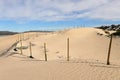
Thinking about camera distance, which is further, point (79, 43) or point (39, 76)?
point (79, 43)

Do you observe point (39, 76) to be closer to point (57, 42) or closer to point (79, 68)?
point (79, 68)

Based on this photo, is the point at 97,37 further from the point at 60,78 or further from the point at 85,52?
the point at 60,78

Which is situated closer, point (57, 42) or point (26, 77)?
point (26, 77)

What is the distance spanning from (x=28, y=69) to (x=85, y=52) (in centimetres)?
1666

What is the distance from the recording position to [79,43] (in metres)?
35.8

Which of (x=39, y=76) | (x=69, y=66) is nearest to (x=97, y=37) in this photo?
(x=69, y=66)

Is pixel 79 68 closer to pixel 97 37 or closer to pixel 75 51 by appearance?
pixel 75 51

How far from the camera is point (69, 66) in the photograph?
14.3 meters

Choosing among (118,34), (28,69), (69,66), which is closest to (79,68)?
(69,66)

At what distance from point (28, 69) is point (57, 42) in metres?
23.4

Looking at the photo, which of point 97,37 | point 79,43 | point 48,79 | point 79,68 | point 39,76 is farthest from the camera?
point 97,37

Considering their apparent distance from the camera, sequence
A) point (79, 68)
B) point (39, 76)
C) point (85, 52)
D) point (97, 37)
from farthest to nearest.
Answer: point (97, 37)
point (85, 52)
point (79, 68)
point (39, 76)

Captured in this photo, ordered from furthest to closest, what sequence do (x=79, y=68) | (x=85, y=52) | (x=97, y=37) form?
1. (x=97, y=37)
2. (x=85, y=52)
3. (x=79, y=68)

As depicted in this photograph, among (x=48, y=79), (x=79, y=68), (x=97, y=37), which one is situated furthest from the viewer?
(x=97, y=37)
